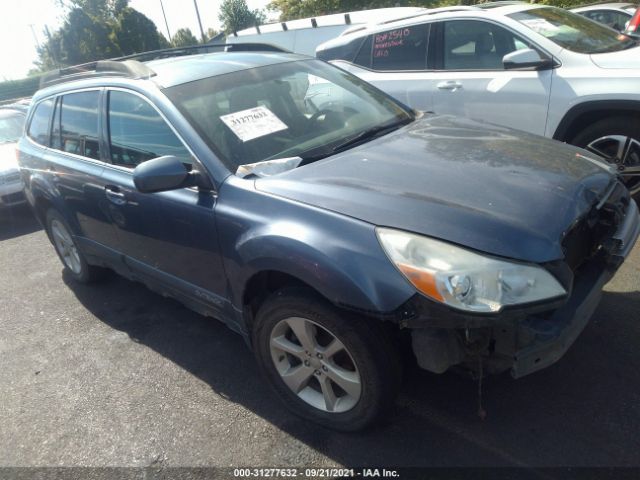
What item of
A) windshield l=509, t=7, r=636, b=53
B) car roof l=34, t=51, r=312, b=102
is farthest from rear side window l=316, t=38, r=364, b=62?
car roof l=34, t=51, r=312, b=102

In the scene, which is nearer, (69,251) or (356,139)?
(356,139)

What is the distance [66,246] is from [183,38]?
5062 cm

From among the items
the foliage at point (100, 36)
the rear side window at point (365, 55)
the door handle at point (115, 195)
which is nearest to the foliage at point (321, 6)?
the foliage at point (100, 36)

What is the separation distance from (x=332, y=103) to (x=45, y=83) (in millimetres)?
2850

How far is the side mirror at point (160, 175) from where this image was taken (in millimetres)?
2422

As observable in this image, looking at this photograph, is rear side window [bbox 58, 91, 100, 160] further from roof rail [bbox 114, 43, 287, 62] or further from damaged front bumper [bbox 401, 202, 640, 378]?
damaged front bumper [bbox 401, 202, 640, 378]

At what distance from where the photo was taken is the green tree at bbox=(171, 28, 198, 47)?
4928cm

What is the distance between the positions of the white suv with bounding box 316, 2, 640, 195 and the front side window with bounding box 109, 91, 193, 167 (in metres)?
3.06

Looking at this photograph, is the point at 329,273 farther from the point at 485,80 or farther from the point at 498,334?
the point at 485,80

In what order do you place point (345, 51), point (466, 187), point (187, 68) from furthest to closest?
point (345, 51) < point (187, 68) < point (466, 187)

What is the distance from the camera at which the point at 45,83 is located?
4445 millimetres

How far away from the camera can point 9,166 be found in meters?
7.08

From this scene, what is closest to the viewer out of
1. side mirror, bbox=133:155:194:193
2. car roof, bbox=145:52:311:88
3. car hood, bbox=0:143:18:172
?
side mirror, bbox=133:155:194:193

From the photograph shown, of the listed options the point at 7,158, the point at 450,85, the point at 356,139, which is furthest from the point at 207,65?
the point at 7,158
